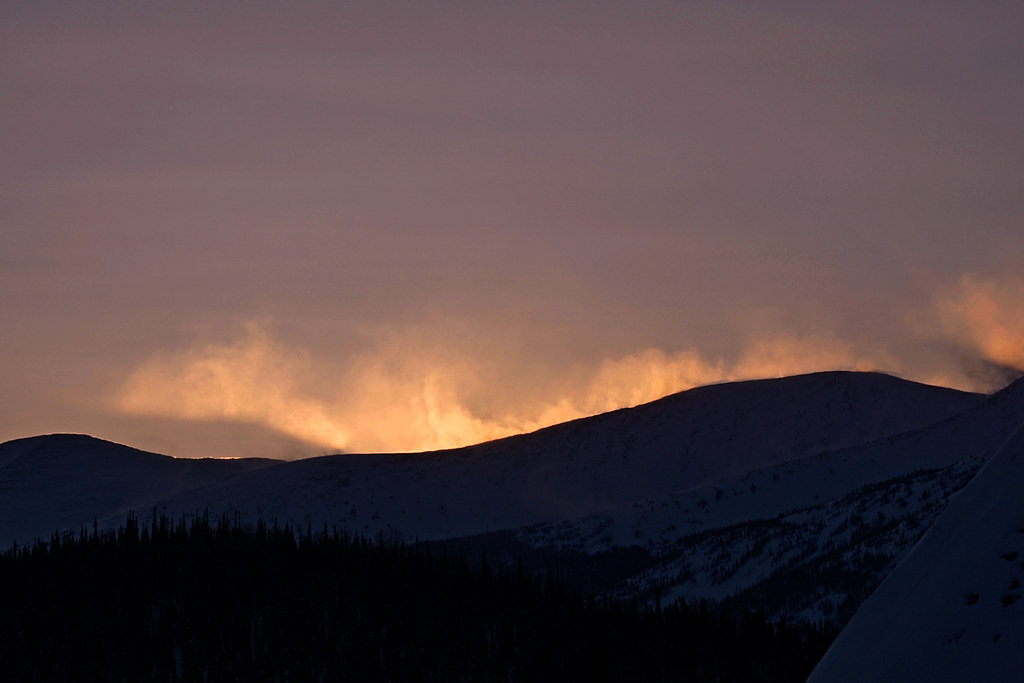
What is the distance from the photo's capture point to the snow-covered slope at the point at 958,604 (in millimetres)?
15219

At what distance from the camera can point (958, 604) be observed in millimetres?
15875

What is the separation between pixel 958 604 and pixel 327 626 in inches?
6184

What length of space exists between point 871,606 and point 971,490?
197cm

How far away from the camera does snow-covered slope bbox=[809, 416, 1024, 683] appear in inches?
599

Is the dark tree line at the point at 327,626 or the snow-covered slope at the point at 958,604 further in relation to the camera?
the dark tree line at the point at 327,626

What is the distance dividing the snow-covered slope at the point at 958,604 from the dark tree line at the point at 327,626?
121391 mm

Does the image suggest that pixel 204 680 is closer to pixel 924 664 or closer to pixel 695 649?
pixel 695 649

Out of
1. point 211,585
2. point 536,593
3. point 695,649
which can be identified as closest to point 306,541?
point 211,585

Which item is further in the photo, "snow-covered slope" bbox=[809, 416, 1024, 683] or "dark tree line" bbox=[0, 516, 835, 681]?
A: "dark tree line" bbox=[0, 516, 835, 681]

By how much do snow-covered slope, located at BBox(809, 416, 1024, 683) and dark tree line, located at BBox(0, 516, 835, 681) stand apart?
121391 millimetres

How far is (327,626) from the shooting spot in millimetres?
167125

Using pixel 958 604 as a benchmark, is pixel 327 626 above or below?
above

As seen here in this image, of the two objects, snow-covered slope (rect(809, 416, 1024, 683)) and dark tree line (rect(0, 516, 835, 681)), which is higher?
dark tree line (rect(0, 516, 835, 681))

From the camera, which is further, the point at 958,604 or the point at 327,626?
the point at 327,626
